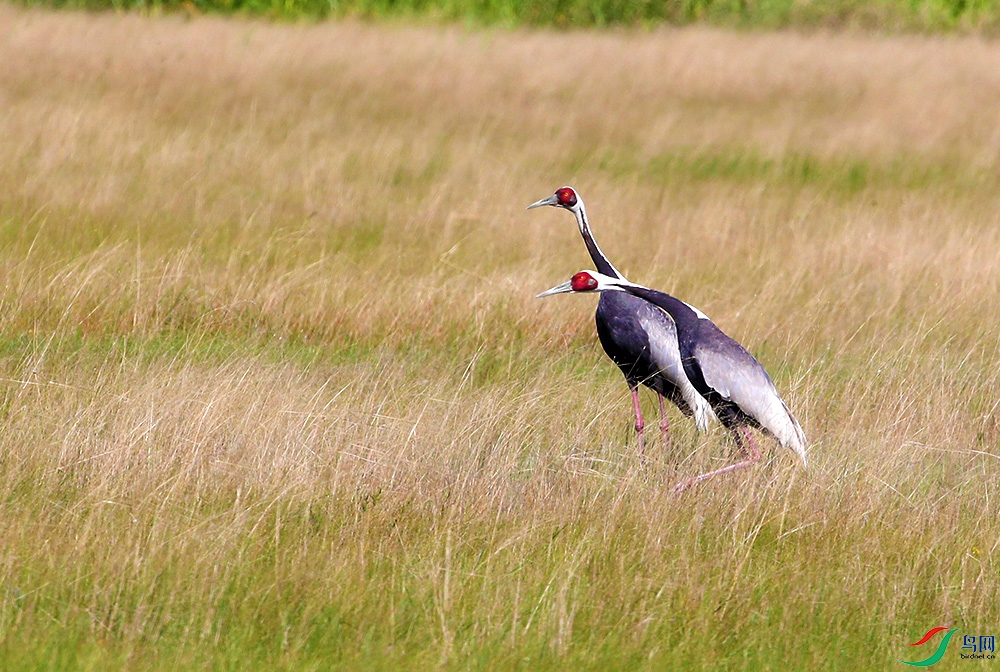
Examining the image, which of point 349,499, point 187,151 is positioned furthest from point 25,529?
point 187,151

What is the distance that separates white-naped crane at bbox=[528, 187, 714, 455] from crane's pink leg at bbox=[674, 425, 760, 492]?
27 centimetres

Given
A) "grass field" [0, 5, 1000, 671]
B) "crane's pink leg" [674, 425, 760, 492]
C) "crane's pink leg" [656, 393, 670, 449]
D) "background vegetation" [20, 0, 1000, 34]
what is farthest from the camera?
"background vegetation" [20, 0, 1000, 34]

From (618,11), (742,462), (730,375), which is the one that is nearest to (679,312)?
(730,375)

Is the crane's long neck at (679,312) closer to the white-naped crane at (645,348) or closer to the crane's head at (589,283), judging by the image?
the crane's head at (589,283)

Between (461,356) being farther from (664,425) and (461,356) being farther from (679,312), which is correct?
(679,312)

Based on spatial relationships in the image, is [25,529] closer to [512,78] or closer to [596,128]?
[596,128]

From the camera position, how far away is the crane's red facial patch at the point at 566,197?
6.60m

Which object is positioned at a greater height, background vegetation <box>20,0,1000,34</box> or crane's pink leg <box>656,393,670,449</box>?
background vegetation <box>20,0,1000,34</box>

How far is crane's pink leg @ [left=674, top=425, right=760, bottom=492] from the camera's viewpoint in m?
5.03

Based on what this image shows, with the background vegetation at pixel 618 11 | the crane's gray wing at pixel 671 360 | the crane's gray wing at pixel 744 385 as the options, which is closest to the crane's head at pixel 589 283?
the crane's gray wing at pixel 744 385

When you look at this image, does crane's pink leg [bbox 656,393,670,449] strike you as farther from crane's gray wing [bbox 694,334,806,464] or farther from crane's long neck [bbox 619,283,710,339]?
crane's long neck [bbox 619,283,710,339]

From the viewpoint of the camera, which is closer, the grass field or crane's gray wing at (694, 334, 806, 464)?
the grass field

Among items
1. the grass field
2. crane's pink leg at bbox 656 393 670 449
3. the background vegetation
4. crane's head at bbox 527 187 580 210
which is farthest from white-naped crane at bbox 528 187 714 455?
the background vegetation

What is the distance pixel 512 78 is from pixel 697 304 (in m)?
6.86
